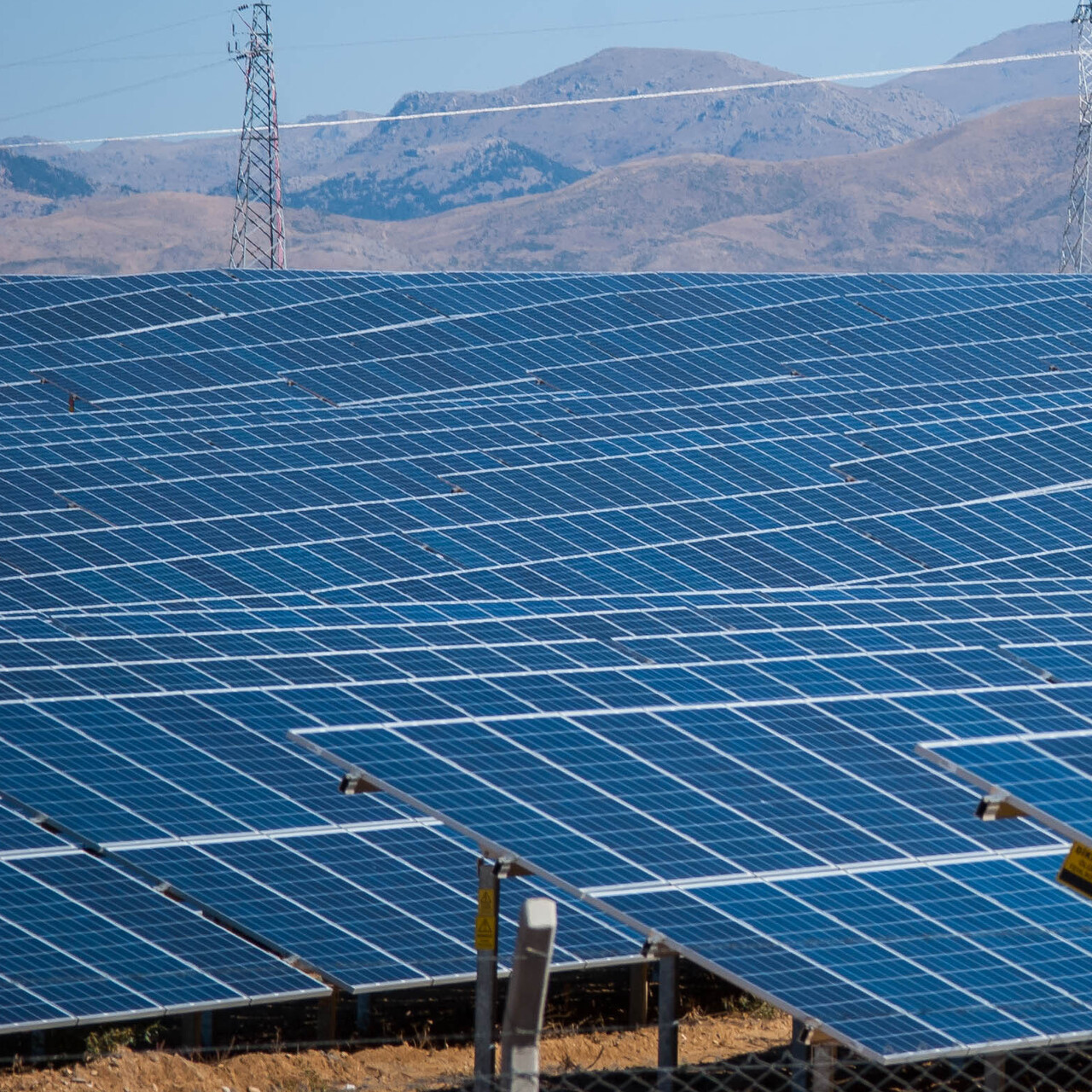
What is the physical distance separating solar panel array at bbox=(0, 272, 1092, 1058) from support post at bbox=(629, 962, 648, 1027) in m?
1.93

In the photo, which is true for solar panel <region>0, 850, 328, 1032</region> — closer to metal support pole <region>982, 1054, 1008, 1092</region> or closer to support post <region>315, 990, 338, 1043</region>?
support post <region>315, 990, 338, 1043</region>

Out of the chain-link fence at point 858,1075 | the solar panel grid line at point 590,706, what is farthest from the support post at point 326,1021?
the solar panel grid line at point 590,706

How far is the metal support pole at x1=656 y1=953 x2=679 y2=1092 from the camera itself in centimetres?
1575

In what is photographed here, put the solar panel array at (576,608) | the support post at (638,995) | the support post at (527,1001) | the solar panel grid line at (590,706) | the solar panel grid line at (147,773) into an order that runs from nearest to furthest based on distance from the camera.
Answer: the support post at (527,1001) → the solar panel array at (576,608) → the solar panel grid line at (147,773) → the support post at (638,995) → the solar panel grid line at (590,706)

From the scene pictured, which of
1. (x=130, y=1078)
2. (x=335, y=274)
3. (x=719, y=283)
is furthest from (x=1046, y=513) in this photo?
(x=130, y=1078)

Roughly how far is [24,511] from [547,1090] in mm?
26816

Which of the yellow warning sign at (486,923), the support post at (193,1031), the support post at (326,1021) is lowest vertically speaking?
the support post at (326,1021)

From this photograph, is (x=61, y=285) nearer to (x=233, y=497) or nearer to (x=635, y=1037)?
(x=233, y=497)

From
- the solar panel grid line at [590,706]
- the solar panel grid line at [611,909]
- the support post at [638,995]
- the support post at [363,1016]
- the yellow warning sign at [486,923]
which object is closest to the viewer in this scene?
the yellow warning sign at [486,923]

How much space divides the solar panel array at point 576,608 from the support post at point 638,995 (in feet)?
6.34

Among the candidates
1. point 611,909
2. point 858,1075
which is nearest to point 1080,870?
point 858,1075

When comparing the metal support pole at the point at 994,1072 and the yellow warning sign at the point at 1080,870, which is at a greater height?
the yellow warning sign at the point at 1080,870

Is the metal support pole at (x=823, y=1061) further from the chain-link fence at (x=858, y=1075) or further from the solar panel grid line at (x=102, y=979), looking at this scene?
the solar panel grid line at (x=102, y=979)

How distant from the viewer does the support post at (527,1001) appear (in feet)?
32.1
